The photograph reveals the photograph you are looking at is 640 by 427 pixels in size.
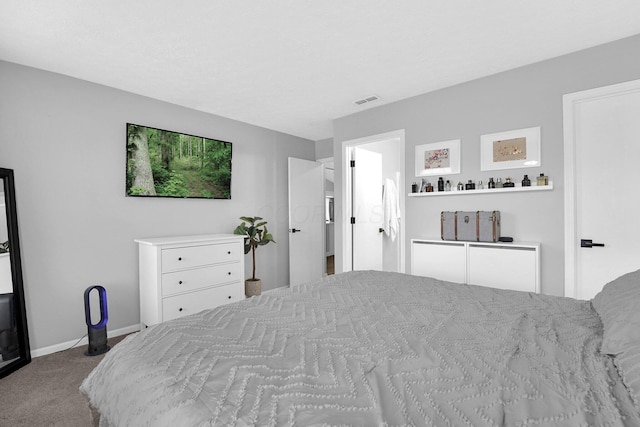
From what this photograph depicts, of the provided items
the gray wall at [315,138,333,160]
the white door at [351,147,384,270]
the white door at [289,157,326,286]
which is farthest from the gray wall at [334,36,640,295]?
the white door at [289,157,326,286]

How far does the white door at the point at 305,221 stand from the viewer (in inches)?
188

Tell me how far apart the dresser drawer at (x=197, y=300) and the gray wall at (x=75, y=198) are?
1.85 ft

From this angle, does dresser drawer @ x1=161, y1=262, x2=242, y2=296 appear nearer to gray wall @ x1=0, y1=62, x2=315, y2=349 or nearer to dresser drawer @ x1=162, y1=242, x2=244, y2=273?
dresser drawer @ x1=162, y1=242, x2=244, y2=273

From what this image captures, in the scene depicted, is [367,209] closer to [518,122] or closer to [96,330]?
[518,122]

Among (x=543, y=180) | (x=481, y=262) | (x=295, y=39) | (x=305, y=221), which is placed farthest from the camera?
(x=305, y=221)

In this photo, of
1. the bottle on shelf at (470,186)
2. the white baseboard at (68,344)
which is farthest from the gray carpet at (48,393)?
the bottle on shelf at (470,186)

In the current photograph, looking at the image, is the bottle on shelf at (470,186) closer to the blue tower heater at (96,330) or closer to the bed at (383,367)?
the bed at (383,367)

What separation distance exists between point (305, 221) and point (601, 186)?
3508 millimetres

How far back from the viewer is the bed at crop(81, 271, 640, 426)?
2.40ft

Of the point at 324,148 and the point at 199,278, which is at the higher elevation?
the point at 324,148

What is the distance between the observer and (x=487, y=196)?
9.88 feet

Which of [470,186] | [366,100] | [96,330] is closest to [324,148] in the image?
[366,100]

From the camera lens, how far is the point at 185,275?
312cm

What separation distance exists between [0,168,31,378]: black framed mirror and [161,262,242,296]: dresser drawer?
1.03 meters
